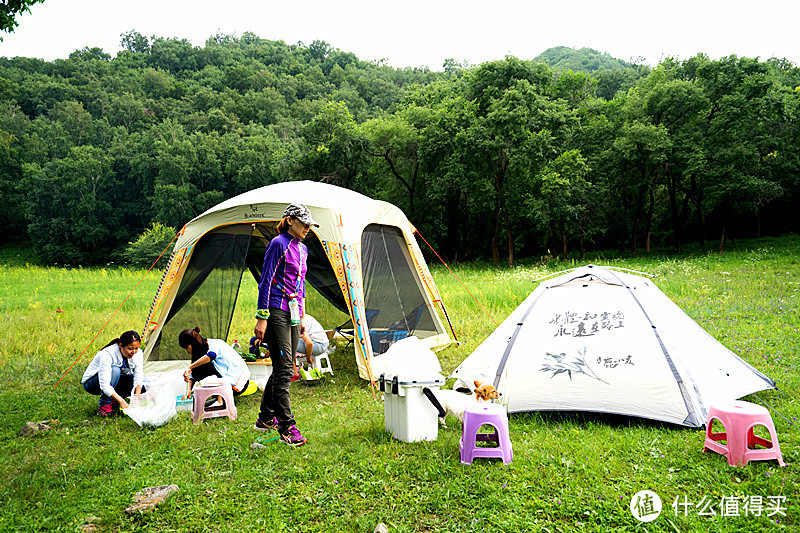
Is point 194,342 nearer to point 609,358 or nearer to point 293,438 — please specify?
point 293,438

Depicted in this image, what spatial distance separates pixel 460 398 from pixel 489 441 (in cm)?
76

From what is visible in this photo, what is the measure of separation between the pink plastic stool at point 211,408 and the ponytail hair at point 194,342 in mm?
607

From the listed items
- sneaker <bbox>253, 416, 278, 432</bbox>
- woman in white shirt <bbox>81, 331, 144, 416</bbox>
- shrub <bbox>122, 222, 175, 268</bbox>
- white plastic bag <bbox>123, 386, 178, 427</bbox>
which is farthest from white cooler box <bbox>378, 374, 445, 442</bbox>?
shrub <bbox>122, 222, 175, 268</bbox>

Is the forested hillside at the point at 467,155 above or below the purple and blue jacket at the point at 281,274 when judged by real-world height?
above

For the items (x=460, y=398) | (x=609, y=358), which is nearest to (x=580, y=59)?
(x=609, y=358)

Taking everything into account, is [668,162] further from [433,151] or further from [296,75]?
[296,75]

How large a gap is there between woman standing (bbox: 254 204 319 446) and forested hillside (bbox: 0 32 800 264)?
16.4 m

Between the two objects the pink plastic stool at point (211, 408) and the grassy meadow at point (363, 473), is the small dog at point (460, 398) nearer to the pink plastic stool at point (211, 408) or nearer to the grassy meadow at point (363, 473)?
the grassy meadow at point (363, 473)

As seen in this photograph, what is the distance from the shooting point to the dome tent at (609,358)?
3.85m

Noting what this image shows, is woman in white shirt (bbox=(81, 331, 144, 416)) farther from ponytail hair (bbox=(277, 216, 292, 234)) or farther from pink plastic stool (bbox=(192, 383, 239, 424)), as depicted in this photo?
ponytail hair (bbox=(277, 216, 292, 234))

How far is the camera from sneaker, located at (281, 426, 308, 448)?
12.4 ft

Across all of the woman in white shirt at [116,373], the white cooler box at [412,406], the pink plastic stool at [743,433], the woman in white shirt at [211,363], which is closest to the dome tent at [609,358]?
the pink plastic stool at [743,433]

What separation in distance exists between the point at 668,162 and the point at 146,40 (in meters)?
63.1

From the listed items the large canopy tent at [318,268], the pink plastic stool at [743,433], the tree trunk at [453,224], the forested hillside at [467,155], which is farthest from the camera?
the tree trunk at [453,224]
